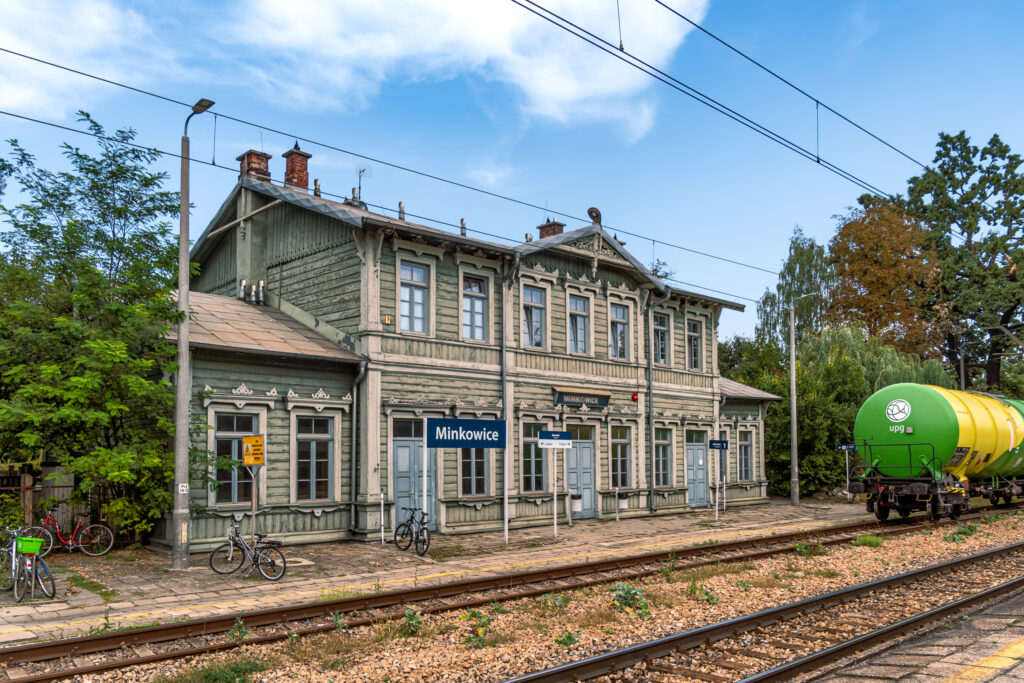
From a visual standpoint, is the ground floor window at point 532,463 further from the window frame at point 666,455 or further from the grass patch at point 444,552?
the window frame at point 666,455

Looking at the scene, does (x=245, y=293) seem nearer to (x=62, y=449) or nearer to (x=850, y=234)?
(x=62, y=449)

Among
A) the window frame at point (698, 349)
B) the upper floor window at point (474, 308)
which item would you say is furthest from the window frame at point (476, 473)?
the window frame at point (698, 349)

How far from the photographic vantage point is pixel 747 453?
2972 centimetres

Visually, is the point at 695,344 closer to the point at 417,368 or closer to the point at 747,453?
the point at 747,453

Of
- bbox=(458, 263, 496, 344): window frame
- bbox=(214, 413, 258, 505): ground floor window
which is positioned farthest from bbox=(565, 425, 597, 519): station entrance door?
bbox=(214, 413, 258, 505): ground floor window

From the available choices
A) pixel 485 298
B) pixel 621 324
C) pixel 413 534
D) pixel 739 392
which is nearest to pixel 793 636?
pixel 413 534

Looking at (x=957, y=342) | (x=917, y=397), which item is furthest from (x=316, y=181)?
(x=957, y=342)

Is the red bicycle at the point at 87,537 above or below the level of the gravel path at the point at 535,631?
above

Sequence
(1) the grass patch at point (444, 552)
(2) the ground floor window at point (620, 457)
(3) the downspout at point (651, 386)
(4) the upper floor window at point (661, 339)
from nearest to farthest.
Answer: (1) the grass patch at point (444, 552) → (2) the ground floor window at point (620, 457) → (3) the downspout at point (651, 386) → (4) the upper floor window at point (661, 339)

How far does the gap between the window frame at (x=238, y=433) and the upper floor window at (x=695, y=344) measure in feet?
49.6

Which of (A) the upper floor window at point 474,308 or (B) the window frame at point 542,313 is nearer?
(A) the upper floor window at point 474,308

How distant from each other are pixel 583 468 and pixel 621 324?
15.1 feet

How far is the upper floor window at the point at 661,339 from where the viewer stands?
83.7ft

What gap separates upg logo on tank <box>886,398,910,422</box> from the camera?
20.2m
